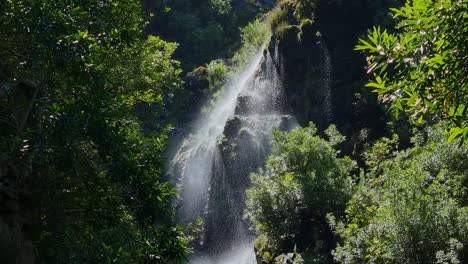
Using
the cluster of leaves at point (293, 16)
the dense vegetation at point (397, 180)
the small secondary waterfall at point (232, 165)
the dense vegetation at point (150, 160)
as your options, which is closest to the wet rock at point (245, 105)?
the small secondary waterfall at point (232, 165)

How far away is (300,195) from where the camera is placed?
15797 millimetres

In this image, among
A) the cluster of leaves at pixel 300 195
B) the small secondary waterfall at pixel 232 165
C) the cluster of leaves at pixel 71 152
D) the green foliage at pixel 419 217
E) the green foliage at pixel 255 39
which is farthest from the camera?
the green foliage at pixel 255 39

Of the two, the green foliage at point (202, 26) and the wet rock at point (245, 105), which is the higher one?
the green foliage at point (202, 26)

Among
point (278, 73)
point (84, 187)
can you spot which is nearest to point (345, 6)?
point (278, 73)

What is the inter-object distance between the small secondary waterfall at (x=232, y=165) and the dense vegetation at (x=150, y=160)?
6610mm

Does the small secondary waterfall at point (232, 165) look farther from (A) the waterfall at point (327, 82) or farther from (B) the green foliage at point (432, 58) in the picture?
(B) the green foliage at point (432, 58)

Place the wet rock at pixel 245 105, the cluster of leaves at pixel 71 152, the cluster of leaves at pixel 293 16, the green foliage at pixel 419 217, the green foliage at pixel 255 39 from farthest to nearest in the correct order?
1. the green foliage at pixel 255 39
2. the wet rock at pixel 245 105
3. the cluster of leaves at pixel 293 16
4. the green foliage at pixel 419 217
5. the cluster of leaves at pixel 71 152

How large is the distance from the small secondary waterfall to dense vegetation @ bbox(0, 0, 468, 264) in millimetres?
6610

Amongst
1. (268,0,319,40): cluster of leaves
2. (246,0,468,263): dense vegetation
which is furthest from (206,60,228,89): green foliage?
(246,0,468,263): dense vegetation

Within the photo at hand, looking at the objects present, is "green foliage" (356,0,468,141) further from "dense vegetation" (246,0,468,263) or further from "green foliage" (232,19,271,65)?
"green foliage" (232,19,271,65)

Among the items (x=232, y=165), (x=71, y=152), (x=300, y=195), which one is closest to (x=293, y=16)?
(x=232, y=165)

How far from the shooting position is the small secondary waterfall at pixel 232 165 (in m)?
24.4

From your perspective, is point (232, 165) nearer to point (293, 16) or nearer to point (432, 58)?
point (293, 16)

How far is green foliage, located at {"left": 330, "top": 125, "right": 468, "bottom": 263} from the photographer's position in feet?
33.8
